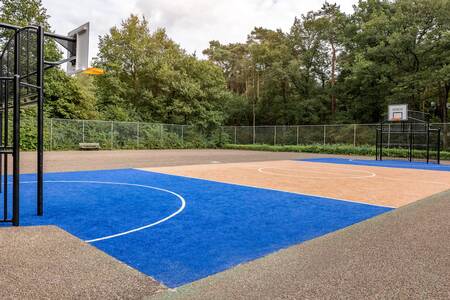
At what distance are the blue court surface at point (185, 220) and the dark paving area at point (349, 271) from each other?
25cm

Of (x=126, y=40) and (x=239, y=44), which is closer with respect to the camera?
(x=126, y=40)

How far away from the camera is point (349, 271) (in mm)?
2654

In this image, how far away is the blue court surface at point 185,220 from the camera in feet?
9.95

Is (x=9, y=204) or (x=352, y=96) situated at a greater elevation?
(x=352, y=96)

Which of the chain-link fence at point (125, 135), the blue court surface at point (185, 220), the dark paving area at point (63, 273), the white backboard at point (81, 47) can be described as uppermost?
the white backboard at point (81, 47)

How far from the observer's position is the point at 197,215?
184 inches

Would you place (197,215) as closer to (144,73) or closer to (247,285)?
(247,285)

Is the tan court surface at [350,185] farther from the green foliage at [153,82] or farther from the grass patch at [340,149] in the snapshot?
the green foliage at [153,82]

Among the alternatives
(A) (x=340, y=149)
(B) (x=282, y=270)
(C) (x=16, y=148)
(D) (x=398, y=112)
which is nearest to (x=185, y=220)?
(B) (x=282, y=270)

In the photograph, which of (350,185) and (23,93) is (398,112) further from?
(23,93)

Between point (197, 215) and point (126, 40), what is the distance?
27.1 m

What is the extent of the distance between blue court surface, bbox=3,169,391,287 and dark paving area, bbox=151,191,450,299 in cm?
25

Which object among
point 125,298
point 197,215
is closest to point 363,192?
point 197,215

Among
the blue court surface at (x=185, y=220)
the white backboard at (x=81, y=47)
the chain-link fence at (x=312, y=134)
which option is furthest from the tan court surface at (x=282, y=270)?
the chain-link fence at (x=312, y=134)
